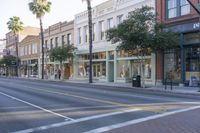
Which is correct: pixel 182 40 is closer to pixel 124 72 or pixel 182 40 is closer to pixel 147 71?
pixel 147 71

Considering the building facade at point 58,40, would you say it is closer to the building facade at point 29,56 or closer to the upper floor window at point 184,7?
the building facade at point 29,56

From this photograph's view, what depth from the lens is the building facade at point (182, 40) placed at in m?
29.4

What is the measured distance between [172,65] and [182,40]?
2575 millimetres

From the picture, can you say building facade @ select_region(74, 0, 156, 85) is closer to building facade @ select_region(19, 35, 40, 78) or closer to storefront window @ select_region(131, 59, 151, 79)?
storefront window @ select_region(131, 59, 151, 79)

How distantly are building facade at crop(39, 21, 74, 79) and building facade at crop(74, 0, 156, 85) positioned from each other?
2408 mm

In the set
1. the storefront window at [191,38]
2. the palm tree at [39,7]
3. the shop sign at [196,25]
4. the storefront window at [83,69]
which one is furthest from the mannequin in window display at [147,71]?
the palm tree at [39,7]

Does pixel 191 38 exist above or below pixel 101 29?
below

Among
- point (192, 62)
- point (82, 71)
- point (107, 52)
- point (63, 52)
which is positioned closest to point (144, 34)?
point (192, 62)

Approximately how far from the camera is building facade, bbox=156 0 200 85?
29391 millimetres

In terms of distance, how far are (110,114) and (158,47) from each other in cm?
1750

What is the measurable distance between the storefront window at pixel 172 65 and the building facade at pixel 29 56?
39939mm

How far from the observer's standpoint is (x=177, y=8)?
31469 mm

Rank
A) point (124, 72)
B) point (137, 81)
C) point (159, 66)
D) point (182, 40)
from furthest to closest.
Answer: point (124, 72) < point (159, 66) < point (137, 81) < point (182, 40)

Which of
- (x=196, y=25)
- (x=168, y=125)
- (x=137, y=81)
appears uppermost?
(x=196, y=25)
